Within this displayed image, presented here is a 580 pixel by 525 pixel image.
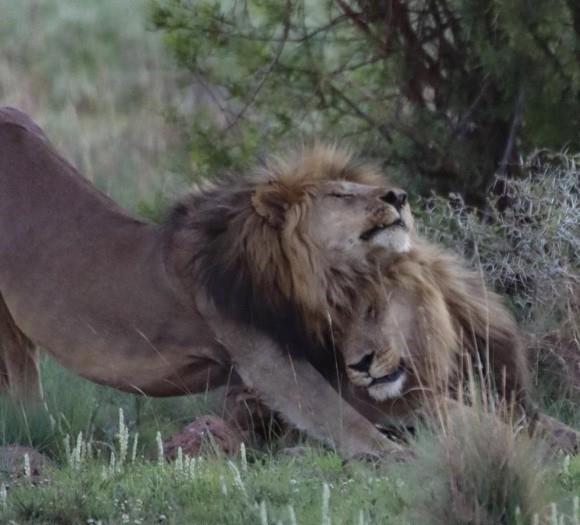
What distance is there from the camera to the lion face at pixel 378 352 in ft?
20.3

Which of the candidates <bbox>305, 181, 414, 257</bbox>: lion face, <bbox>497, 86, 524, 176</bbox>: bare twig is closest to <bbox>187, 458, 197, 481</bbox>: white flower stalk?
<bbox>305, 181, 414, 257</bbox>: lion face

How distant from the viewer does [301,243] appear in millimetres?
6219

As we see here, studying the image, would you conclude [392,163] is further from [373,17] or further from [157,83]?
[157,83]

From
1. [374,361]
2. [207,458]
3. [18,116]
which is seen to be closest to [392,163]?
[18,116]

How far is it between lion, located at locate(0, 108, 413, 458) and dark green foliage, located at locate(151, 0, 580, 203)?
1.73 metres

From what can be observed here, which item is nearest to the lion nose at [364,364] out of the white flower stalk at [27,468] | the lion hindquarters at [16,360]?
the white flower stalk at [27,468]

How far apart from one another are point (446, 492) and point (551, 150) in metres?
3.38

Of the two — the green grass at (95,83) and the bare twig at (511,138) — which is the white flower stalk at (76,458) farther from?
the green grass at (95,83)

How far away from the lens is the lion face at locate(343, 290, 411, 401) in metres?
6.20

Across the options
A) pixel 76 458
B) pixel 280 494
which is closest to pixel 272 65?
pixel 76 458

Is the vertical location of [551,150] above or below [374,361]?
above

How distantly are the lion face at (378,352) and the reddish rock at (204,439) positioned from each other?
1.61 ft

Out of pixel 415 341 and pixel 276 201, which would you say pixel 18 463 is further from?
pixel 415 341

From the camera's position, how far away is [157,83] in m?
14.8
